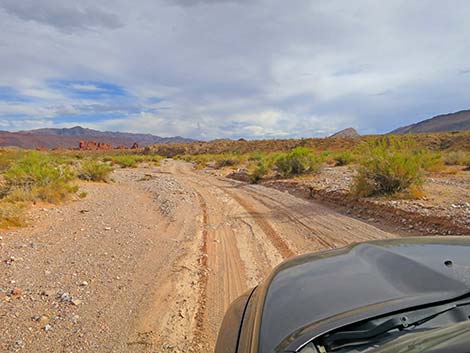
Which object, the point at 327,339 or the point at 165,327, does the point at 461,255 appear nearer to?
the point at 327,339

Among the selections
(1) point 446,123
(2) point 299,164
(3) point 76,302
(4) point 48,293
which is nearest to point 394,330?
(3) point 76,302

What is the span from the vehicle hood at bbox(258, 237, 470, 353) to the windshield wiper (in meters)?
0.04

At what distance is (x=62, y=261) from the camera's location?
596 cm

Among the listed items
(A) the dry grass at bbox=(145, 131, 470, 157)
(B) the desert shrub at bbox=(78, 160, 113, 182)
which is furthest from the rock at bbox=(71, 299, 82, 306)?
(A) the dry grass at bbox=(145, 131, 470, 157)

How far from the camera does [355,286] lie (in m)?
1.89

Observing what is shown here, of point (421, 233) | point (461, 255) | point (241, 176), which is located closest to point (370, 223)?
point (421, 233)

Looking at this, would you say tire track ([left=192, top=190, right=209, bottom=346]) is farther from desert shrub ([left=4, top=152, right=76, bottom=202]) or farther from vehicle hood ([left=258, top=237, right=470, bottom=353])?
desert shrub ([left=4, top=152, right=76, bottom=202])

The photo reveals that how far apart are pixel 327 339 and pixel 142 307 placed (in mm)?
3385

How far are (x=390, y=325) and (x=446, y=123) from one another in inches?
6102

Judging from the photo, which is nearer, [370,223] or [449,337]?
[449,337]

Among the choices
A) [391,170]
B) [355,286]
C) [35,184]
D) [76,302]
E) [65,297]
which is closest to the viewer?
[355,286]

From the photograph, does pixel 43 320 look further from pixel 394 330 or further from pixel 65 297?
pixel 394 330

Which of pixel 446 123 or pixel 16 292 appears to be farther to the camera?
pixel 446 123

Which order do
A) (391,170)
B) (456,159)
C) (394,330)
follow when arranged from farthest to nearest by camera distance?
(456,159) → (391,170) → (394,330)
